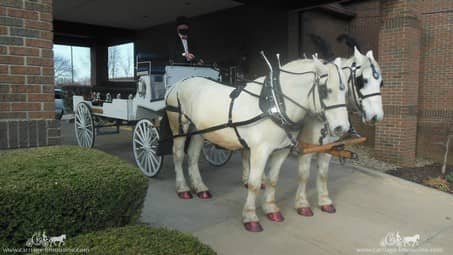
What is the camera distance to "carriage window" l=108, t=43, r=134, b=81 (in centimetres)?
1628

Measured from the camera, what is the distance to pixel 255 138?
3.66 m

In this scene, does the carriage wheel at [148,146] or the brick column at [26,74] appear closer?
the brick column at [26,74]

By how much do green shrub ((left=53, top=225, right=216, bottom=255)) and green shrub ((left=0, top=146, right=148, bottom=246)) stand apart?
270 millimetres

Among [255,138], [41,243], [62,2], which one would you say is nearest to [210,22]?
[62,2]

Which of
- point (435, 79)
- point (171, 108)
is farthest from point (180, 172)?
point (435, 79)

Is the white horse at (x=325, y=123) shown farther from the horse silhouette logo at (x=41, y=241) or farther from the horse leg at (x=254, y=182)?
the horse silhouette logo at (x=41, y=241)

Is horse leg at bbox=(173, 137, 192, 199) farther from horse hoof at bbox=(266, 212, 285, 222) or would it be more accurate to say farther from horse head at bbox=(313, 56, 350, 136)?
horse head at bbox=(313, 56, 350, 136)

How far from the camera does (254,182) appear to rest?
12.1 feet

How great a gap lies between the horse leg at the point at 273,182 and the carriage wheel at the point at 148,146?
6.80 feet

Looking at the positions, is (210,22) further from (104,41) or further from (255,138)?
(255,138)

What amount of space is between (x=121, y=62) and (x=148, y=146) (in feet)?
42.6

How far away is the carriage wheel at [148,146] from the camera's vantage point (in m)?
5.60

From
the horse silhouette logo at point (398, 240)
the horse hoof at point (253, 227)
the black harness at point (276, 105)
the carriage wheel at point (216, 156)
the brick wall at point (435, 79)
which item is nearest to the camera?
the black harness at point (276, 105)

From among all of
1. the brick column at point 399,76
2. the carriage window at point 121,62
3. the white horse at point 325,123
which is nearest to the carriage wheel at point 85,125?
the white horse at point 325,123
